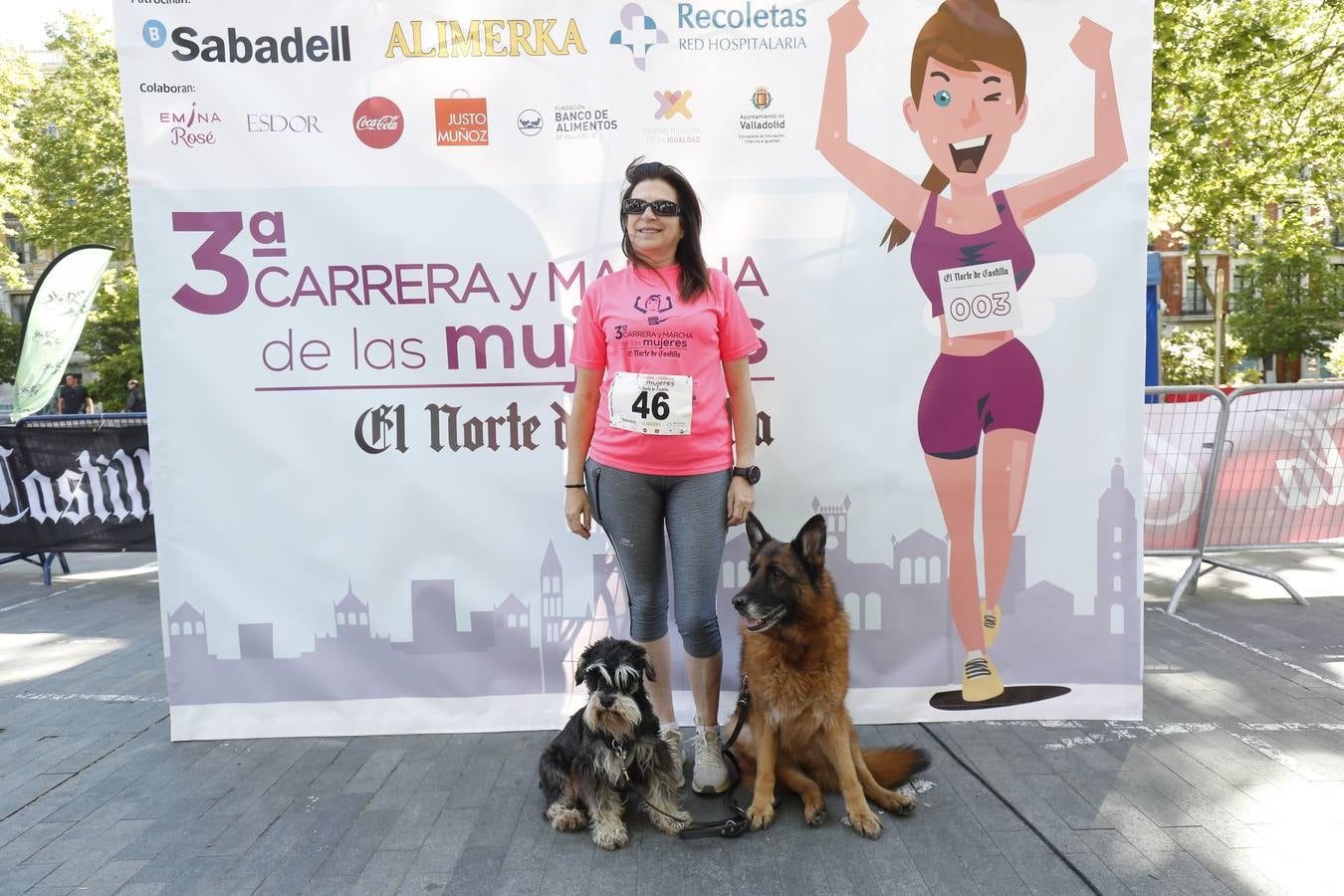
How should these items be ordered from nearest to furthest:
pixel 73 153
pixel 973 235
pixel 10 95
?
pixel 973 235
pixel 73 153
pixel 10 95

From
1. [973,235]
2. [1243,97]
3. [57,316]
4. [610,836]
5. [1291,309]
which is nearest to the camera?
[610,836]

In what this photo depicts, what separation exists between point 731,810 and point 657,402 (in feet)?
5.09

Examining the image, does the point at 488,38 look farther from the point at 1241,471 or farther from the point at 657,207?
the point at 1241,471

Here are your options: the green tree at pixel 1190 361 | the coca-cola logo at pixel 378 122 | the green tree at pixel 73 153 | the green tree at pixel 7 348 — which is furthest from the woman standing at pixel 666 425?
the green tree at pixel 7 348

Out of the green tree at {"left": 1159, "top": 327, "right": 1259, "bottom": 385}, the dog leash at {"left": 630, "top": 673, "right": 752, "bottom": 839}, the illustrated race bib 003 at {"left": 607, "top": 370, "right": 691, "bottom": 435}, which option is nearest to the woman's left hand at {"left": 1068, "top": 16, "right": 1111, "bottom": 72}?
the illustrated race bib 003 at {"left": 607, "top": 370, "right": 691, "bottom": 435}

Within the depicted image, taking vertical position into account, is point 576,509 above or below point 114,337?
below

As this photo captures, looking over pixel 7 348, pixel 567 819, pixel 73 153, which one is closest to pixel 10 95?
pixel 73 153

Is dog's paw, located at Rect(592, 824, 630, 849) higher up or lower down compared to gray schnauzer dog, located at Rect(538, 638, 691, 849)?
lower down

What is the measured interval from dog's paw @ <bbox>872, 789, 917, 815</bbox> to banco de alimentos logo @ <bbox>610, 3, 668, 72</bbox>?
316cm

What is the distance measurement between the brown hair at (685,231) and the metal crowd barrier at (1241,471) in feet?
13.0

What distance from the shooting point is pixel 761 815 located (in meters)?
2.97

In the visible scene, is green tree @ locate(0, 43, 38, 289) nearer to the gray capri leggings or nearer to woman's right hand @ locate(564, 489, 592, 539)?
woman's right hand @ locate(564, 489, 592, 539)

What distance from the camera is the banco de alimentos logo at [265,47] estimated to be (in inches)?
144

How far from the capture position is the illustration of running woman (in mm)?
3703
